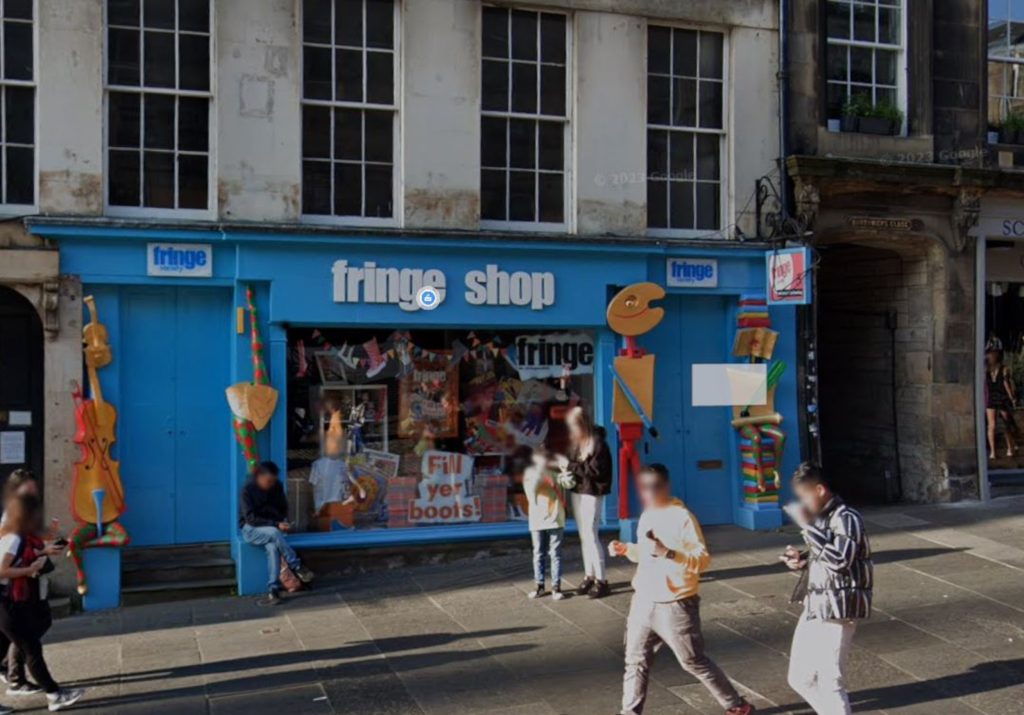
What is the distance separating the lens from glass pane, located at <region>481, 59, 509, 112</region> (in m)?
11.5

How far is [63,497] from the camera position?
9914 mm

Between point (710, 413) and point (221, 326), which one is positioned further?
point (710, 413)

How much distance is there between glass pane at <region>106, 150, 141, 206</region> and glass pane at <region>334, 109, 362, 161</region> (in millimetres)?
2062

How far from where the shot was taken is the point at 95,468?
9844 mm

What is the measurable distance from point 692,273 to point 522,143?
2.52 metres

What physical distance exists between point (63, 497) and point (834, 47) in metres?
10.5

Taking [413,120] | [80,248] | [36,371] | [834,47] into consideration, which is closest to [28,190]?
[80,248]

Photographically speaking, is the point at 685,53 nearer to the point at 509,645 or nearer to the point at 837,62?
the point at 837,62

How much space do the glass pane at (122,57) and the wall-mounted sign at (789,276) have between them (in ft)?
23.9

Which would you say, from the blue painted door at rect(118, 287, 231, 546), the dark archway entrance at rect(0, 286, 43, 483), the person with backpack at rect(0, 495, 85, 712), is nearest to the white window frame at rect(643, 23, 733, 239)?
the blue painted door at rect(118, 287, 231, 546)

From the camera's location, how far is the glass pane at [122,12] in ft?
33.7

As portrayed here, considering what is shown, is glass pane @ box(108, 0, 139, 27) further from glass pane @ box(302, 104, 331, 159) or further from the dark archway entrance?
the dark archway entrance

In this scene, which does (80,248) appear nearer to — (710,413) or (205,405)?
(205,405)

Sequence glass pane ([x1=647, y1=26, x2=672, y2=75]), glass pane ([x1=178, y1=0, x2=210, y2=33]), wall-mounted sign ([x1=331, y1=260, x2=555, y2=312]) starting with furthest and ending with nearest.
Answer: glass pane ([x1=647, y1=26, x2=672, y2=75]) < wall-mounted sign ([x1=331, y1=260, x2=555, y2=312]) < glass pane ([x1=178, y1=0, x2=210, y2=33])
